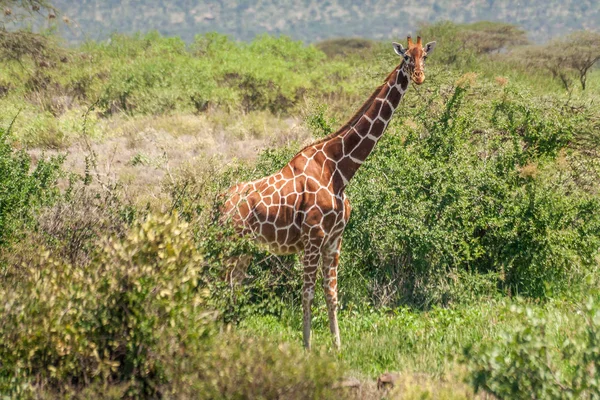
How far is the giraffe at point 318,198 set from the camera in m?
7.34

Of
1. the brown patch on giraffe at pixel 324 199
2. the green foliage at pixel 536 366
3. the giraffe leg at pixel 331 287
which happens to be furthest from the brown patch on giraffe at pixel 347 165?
the green foliage at pixel 536 366

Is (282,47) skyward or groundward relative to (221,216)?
groundward

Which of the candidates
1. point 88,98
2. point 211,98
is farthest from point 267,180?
point 88,98

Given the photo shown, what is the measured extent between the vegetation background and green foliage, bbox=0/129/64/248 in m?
0.03

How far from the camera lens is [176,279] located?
5.48 m

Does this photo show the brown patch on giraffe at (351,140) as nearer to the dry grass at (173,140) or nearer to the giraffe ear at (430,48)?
the giraffe ear at (430,48)

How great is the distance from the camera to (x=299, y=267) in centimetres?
850

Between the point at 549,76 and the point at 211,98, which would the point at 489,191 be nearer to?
the point at 211,98

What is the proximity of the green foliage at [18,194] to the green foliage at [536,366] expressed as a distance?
16.8ft

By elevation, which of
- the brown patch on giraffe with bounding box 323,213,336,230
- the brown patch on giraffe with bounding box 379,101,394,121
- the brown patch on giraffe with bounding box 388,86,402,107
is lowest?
the brown patch on giraffe with bounding box 323,213,336,230

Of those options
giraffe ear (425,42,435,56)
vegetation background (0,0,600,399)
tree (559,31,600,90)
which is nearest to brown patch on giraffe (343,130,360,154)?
giraffe ear (425,42,435,56)

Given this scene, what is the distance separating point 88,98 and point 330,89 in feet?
29.5

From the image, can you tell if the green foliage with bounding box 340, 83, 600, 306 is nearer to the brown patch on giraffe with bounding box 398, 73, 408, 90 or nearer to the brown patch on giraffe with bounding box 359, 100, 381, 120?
the brown patch on giraffe with bounding box 359, 100, 381, 120

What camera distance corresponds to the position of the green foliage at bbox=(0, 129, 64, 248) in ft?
25.4
